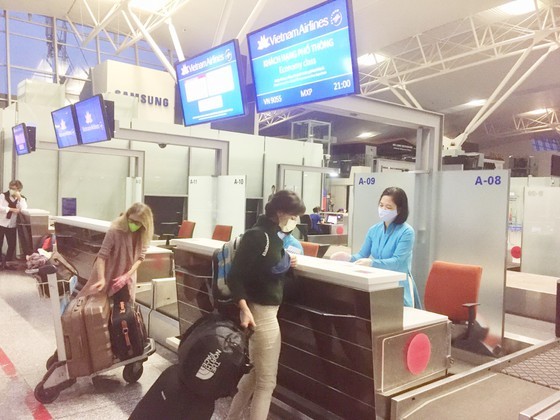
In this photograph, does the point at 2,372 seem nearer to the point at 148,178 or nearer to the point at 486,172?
the point at 486,172

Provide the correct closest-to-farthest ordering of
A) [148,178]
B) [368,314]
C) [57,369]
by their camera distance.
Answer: [368,314]
[57,369]
[148,178]

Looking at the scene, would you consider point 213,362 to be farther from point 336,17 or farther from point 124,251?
point 336,17

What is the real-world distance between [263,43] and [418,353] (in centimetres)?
287

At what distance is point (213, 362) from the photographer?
208 centimetres

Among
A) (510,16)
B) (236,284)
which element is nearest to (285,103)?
(236,284)

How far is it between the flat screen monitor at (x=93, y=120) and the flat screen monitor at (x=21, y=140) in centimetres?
178

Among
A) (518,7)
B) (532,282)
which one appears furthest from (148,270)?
(518,7)

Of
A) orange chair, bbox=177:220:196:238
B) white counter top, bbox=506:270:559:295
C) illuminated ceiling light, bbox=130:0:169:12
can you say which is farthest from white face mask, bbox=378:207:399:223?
illuminated ceiling light, bbox=130:0:169:12

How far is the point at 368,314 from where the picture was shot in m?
2.35

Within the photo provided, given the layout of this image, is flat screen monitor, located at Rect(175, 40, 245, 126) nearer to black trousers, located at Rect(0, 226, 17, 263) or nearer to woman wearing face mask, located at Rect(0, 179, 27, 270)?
woman wearing face mask, located at Rect(0, 179, 27, 270)

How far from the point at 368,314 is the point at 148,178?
398 inches

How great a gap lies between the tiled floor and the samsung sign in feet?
24.5

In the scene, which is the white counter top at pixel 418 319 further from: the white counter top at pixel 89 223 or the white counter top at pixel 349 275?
the white counter top at pixel 89 223

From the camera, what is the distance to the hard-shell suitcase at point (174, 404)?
211cm
